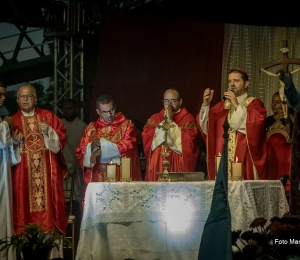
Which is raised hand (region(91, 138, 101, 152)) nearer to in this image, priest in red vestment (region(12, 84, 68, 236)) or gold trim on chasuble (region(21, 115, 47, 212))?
priest in red vestment (region(12, 84, 68, 236))

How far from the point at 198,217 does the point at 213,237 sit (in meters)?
2.45

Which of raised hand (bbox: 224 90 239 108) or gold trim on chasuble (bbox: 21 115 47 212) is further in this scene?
gold trim on chasuble (bbox: 21 115 47 212)

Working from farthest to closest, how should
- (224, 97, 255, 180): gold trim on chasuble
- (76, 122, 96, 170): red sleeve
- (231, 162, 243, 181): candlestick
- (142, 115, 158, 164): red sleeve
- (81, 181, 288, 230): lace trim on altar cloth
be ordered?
(142, 115, 158, 164): red sleeve < (76, 122, 96, 170): red sleeve < (224, 97, 255, 180): gold trim on chasuble < (231, 162, 243, 181): candlestick < (81, 181, 288, 230): lace trim on altar cloth

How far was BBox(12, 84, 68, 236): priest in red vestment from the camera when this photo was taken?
757 cm

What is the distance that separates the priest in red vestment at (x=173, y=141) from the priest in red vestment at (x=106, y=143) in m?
0.22

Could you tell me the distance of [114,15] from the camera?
1009 cm

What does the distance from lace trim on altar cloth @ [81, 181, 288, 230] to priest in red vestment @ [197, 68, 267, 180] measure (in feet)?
2.64

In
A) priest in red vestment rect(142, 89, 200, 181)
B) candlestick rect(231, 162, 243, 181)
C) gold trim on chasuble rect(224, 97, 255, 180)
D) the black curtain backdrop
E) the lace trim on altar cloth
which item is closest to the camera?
the lace trim on altar cloth

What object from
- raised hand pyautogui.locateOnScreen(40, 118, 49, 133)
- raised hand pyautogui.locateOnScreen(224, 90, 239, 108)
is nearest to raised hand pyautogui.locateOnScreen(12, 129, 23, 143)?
raised hand pyautogui.locateOnScreen(40, 118, 49, 133)

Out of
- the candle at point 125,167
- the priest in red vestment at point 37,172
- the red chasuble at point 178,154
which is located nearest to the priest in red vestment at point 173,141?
the red chasuble at point 178,154

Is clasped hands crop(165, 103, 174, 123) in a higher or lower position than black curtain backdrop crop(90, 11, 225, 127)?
lower

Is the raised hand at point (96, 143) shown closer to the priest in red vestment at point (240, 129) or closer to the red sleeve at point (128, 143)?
the red sleeve at point (128, 143)

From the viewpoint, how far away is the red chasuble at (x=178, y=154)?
7.89 metres

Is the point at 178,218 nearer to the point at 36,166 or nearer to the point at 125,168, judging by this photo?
the point at 125,168
